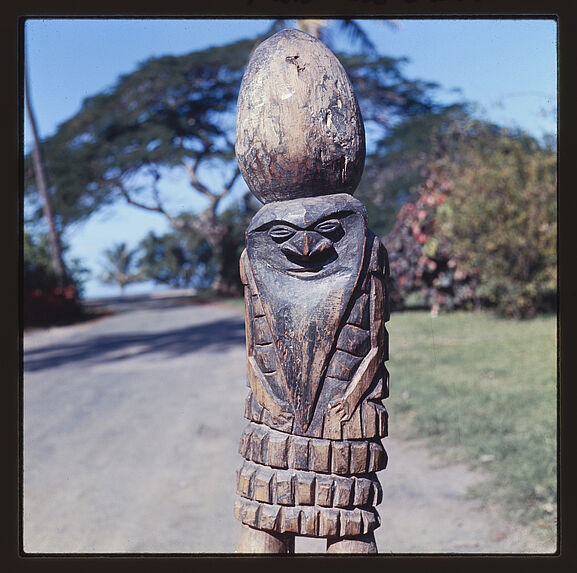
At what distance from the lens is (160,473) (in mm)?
5098

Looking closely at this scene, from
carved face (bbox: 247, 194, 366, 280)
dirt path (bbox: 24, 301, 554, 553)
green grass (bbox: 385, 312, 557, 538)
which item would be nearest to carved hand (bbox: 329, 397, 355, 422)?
carved face (bbox: 247, 194, 366, 280)

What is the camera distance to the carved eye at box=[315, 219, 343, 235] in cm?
191

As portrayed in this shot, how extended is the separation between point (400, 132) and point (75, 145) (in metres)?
8.57

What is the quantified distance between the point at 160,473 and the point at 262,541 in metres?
3.27

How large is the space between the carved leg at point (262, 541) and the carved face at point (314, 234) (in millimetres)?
889

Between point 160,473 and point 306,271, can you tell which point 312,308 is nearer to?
point 306,271

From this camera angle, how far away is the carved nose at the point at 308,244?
74.7 inches

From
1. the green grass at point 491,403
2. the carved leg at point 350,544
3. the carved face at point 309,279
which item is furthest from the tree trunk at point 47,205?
the carved leg at point 350,544

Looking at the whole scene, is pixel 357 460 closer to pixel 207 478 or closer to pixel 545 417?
pixel 207 478

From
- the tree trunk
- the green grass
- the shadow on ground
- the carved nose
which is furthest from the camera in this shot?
the tree trunk

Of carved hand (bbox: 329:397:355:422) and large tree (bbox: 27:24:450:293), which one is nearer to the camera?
carved hand (bbox: 329:397:355:422)

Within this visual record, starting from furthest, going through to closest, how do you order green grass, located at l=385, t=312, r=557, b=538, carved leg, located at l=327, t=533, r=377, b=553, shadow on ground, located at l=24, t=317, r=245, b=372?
shadow on ground, located at l=24, t=317, r=245, b=372, green grass, located at l=385, t=312, r=557, b=538, carved leg, located at l=327, t=533, r=377, b=553

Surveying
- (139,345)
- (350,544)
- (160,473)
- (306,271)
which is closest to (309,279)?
(306,271)

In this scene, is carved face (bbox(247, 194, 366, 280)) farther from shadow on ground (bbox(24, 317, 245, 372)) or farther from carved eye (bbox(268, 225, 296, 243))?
shadow on ground (bbox(24, 317, 245, 372))
